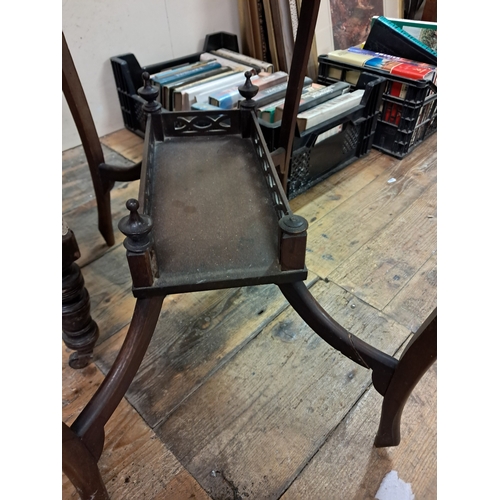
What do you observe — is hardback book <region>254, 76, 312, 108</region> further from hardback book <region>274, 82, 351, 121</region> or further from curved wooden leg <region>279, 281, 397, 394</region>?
curved wooden leg <region>279, 281, 397, 394</region>

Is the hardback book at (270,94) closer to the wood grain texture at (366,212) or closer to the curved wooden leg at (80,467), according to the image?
the wood grain texture at (366,212)

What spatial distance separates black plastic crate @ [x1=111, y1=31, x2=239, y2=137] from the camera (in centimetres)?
161

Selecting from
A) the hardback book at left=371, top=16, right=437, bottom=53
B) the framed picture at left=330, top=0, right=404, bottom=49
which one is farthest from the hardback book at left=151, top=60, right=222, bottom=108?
the hardback book at left=371, top=16, right=437, bottom=53

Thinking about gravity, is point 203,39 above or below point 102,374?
above

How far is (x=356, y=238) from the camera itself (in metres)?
1.26

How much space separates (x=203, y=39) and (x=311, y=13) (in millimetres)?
1124

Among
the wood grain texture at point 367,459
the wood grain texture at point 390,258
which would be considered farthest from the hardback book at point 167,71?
the wood grain texture at point 367,459

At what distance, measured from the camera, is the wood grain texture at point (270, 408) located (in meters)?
0.73

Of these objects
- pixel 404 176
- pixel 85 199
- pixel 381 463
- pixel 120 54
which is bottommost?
pixel 381 463

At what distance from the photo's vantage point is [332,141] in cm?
147

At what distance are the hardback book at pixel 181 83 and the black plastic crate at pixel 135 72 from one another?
0.35ft

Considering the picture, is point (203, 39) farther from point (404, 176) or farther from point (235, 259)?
point (235, 259)

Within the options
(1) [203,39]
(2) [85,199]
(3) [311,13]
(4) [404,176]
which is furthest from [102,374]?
(1) [203,39]

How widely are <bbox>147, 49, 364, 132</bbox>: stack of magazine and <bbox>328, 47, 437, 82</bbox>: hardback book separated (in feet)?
0.45
